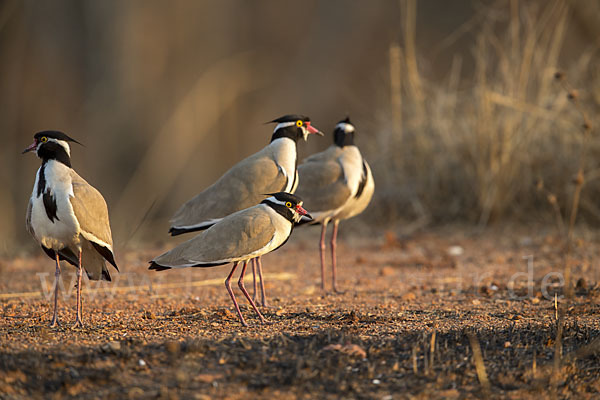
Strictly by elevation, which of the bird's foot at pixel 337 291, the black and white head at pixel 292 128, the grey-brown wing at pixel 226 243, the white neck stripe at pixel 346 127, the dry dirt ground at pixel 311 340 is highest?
the white neck stripe at pixel 346 127

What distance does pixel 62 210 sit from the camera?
4.04 metres

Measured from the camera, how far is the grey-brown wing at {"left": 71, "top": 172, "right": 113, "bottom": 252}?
13.5 ft

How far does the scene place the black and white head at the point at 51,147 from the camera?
4211 mm

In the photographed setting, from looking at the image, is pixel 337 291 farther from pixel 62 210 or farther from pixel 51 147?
pixel 51 147

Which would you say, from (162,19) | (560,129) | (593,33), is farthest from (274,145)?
(162,19)

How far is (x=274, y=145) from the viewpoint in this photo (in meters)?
5.47

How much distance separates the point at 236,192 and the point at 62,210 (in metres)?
1.45

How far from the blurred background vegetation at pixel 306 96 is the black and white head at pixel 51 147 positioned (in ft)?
4.31

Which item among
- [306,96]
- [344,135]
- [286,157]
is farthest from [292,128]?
[306,96]

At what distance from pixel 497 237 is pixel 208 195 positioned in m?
3.82

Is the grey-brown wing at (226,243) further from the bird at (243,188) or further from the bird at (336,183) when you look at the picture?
the bird at (336,183)

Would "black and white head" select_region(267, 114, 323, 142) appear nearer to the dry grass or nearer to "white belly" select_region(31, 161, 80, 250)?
"white belly" select_region(31, 161, 80, 250)

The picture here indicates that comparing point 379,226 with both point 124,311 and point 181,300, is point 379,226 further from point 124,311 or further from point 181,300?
point 124,311

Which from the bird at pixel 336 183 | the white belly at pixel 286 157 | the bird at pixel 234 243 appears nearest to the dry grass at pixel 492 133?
the bird at pixel 336 183
